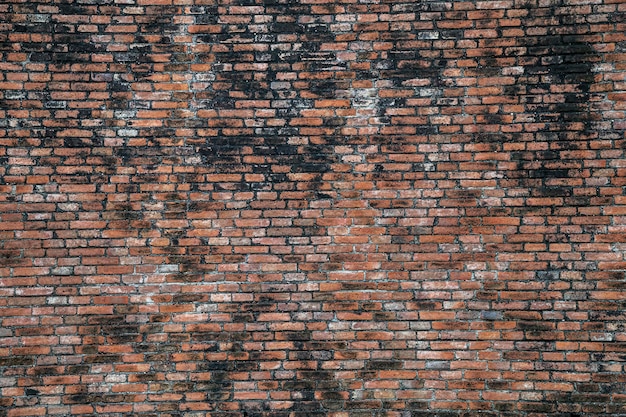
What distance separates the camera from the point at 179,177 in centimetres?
369

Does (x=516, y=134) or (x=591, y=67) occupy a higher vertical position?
(x=591, y=67)

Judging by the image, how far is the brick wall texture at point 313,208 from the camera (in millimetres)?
3611

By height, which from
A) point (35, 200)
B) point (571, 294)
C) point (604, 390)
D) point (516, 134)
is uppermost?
point (516, 134)

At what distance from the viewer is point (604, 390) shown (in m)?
3.57

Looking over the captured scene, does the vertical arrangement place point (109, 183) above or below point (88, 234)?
above

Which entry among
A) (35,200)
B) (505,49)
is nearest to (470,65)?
(505,49)

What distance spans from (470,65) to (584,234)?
5.17 ft

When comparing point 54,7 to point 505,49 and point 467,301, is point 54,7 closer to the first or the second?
point 505,49

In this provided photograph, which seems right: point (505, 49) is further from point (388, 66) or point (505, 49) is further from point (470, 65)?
point (388, 66)

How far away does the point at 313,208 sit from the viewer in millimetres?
3699

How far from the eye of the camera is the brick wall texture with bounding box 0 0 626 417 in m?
3.61

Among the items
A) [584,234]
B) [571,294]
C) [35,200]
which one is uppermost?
[35,200]

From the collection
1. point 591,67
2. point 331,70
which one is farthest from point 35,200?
point 591,67

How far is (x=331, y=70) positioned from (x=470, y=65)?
110 centimetres
